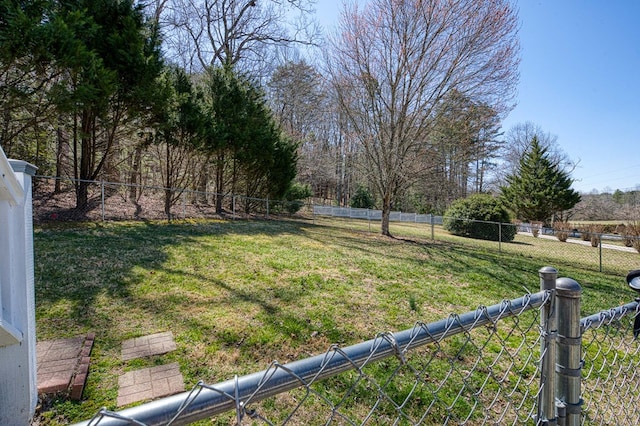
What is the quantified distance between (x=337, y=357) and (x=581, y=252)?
13.5 meters

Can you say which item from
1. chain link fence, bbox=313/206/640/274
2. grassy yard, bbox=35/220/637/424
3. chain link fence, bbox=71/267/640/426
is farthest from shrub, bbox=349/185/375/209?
chain link fence, bbox=71/267/640/426

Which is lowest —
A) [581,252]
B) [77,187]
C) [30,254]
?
[581,252]

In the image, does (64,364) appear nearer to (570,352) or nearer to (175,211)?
(570,352)

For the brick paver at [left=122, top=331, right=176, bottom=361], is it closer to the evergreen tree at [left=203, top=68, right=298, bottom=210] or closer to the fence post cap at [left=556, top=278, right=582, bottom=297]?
the fence post cap at [left=556, top=278, right=582, bottom=297]

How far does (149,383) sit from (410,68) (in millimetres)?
9409

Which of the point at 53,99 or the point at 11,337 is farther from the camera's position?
the point at 53,99

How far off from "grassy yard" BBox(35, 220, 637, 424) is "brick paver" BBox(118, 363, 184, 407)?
6cm

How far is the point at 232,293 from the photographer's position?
3.89 m

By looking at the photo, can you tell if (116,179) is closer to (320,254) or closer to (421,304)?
(320,254)

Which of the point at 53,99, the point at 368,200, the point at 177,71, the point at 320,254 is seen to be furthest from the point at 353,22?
the point at 368,200

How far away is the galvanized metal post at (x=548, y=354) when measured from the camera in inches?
46.5

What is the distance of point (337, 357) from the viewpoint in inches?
31.3

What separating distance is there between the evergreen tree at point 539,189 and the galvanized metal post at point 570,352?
25.7 metres

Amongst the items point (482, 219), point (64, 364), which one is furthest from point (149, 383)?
point (482, 219)
